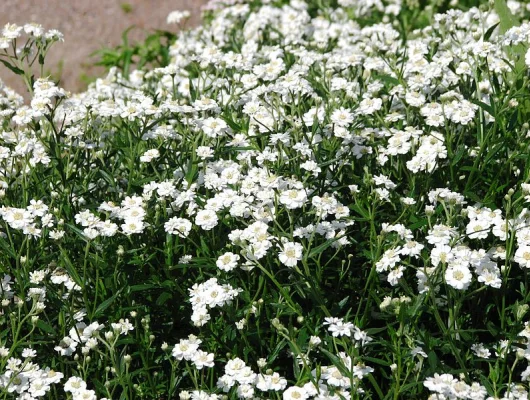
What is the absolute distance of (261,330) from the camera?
3117mm

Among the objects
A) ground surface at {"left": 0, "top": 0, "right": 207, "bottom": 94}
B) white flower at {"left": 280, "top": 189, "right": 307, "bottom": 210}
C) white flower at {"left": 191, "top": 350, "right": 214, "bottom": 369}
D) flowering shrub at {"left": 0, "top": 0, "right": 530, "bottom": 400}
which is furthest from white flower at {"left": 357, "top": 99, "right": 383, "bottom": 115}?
ground surface at {"left": 0, "top": 0, "right": 207, "bottom": 94}

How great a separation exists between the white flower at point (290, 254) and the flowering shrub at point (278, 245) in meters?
0.01

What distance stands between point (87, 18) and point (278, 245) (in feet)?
18.5

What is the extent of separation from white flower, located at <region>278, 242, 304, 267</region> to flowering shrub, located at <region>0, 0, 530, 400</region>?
0.01 metres

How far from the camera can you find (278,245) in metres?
3.10

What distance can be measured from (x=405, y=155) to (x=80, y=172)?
1551 mm

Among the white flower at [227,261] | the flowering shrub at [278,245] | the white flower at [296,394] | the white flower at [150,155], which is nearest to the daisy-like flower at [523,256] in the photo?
the flowering shrub at [278,245]

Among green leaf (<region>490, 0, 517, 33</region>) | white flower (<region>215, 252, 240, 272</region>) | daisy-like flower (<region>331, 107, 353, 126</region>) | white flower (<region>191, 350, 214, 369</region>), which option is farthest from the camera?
green leaf (<region>490, 0, 517, 33</region>)

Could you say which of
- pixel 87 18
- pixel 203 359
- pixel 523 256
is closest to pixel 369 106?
pixel 523 256

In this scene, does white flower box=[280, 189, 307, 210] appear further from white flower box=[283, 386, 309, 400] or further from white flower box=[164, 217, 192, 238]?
white flower box=[283, 386, 309, 400]

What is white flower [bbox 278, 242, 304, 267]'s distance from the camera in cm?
294

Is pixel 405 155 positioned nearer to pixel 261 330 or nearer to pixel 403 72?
pixel 403 72

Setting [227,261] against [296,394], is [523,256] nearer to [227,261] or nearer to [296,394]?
[296,394]

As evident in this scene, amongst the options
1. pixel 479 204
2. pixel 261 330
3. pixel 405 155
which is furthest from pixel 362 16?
pixel 261 330
